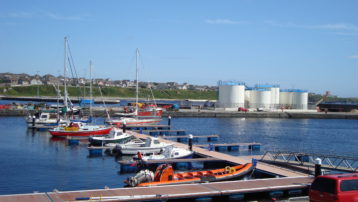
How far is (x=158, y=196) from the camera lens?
20.2 metres

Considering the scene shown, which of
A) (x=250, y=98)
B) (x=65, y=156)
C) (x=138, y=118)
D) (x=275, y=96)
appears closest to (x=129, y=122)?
(x=138, y=118)

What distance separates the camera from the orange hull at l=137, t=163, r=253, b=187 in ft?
78.2

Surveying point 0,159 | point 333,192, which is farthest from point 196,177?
point 0,159

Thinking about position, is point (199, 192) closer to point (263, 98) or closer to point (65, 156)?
point (65, 156)

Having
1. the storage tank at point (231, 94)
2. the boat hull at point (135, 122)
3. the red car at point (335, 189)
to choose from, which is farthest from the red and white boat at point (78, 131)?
the storage tank at point (231, 94)

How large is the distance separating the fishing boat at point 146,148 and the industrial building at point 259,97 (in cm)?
6612

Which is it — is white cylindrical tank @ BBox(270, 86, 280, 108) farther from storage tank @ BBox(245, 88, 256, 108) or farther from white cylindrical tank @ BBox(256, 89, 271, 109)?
storage tank @ BBox(245, 88, 256, 108)

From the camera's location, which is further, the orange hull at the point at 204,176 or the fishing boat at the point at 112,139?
the fishing boat at the point at 112,139

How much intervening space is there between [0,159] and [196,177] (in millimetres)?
20408

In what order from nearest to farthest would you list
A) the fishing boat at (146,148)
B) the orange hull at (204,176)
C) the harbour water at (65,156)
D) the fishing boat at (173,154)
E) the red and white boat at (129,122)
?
1. the orange hull at (204,176)
2. the harbour water at (65,156)
3. the fishing boat at (173,154)
4. the fishing boat at (146,148)
5. the red and white boat at (129,122)

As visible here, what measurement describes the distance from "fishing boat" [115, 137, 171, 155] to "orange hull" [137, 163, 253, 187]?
11.6 meters

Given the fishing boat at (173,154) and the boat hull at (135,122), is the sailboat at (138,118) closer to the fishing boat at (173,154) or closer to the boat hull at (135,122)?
the boat hull at (135,122)

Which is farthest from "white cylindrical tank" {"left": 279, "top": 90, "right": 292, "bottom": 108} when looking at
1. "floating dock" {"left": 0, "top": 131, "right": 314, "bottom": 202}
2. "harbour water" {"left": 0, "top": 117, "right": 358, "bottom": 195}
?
"floating dock" {"left": 0, "top": 131, "right": 314, "bottom": 202}

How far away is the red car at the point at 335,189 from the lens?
1612 cm
